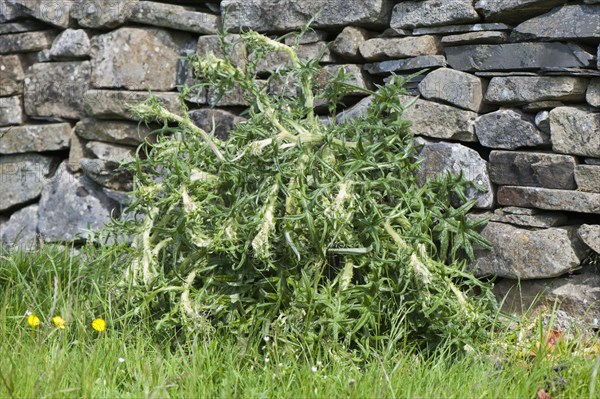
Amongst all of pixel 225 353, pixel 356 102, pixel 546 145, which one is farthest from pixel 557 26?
pixel 225 353

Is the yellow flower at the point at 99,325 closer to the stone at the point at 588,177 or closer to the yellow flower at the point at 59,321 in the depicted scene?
the yellow flower at the point at 59,321

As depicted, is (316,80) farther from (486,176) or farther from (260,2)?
(486,176)

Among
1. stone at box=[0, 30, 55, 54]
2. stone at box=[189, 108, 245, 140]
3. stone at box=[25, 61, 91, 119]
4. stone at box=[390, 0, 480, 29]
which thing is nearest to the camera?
stone at box=[390, 0, 480, 29]

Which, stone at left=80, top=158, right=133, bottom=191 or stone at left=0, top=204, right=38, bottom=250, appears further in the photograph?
stone at left=0, top=204, right=38, bottom=250

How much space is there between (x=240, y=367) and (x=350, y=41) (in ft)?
4.86

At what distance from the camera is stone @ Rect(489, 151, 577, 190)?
319 centimetres

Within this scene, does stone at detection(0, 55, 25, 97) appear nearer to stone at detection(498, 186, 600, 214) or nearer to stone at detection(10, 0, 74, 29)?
stone at detection(10, 0, 74, 29)

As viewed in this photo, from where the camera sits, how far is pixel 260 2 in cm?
384

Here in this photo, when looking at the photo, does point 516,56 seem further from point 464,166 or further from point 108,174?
point 108,174

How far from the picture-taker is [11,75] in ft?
15.0

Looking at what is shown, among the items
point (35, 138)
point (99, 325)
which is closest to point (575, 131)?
point (99, 325)

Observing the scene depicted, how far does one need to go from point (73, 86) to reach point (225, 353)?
2096 millimetres

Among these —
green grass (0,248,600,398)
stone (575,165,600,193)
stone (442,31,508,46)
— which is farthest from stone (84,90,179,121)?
stone (575,165,600,193)

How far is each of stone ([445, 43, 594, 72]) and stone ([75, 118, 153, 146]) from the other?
1559mm
